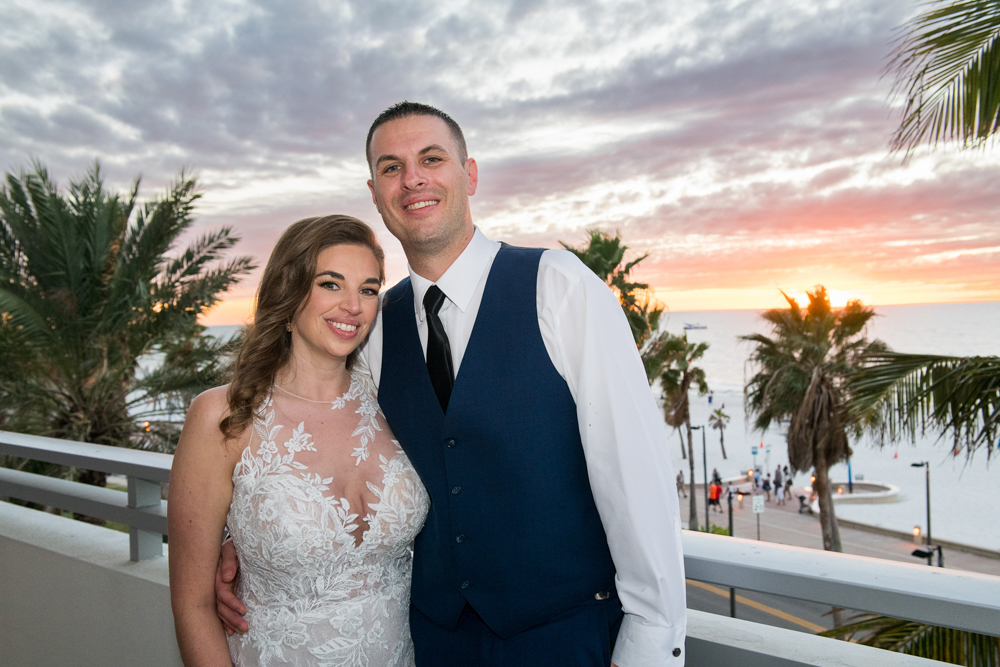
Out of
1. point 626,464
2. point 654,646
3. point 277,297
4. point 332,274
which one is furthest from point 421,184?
point 654,646

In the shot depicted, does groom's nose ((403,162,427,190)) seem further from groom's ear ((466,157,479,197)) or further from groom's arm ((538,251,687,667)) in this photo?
groom's arm ((538,251,687,667))

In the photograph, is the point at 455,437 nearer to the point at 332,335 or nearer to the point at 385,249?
the point at 332,335

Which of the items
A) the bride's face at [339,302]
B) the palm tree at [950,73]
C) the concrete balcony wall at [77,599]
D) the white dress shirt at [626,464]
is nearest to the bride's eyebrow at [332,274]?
the bride's face at [339,302]

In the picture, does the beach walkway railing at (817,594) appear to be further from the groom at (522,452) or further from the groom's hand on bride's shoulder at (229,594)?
the groom's hand on bride's shoulder at (229,594)

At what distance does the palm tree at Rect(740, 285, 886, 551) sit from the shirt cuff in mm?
21586

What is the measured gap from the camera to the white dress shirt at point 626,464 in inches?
48.2

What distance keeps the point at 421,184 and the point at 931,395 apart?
457 cm

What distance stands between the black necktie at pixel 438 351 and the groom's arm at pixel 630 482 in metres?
0.33

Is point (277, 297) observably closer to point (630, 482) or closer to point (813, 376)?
point (630, 482)

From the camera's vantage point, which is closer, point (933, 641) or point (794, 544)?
point (933, 641)

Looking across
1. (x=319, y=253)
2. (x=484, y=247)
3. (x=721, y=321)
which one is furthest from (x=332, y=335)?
(x=721, y=321)

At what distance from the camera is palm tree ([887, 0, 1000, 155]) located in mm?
3615

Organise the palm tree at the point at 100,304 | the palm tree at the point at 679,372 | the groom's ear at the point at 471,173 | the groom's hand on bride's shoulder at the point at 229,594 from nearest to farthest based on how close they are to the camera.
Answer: the groom's hand on bride's shoulder at the point at 229,594
the groom's ear at the point at 471,173
the palm tree at the point at 100,304
the palm tree at the point at 679,372

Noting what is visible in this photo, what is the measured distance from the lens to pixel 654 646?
47.7 inches
